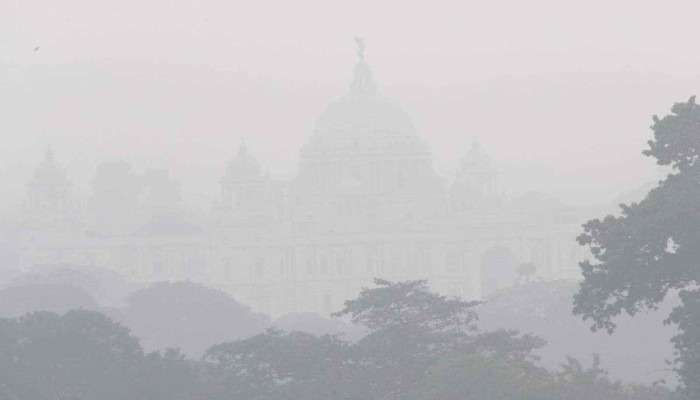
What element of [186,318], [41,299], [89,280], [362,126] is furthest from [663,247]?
[362,126]

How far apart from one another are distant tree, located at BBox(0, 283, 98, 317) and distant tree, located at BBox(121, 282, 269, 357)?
93.6 inches

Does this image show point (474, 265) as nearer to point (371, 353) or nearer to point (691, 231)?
point (371, 353)

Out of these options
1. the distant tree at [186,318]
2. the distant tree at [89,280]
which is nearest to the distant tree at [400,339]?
the distant tree at [186,318]

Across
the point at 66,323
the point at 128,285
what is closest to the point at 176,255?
the point at 128,285

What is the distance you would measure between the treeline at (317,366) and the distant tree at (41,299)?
44977mm

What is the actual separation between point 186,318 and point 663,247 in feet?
245

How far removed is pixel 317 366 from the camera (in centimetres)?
7056

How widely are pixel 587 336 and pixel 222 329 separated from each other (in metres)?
19.4

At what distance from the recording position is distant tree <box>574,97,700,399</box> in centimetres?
Result: 5566

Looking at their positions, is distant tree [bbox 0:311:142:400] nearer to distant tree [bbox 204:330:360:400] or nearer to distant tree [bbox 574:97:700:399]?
distant tree [bbox 204:330:360:400]

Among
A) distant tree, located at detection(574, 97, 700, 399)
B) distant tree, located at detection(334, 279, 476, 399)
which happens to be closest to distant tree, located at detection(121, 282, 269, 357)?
distant tree, located at detection(334, 279, 476, 399)

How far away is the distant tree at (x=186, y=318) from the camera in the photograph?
12112 centimetres

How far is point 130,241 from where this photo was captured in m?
183

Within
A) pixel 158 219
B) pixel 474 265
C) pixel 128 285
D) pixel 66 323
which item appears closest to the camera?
pixel 66 323
